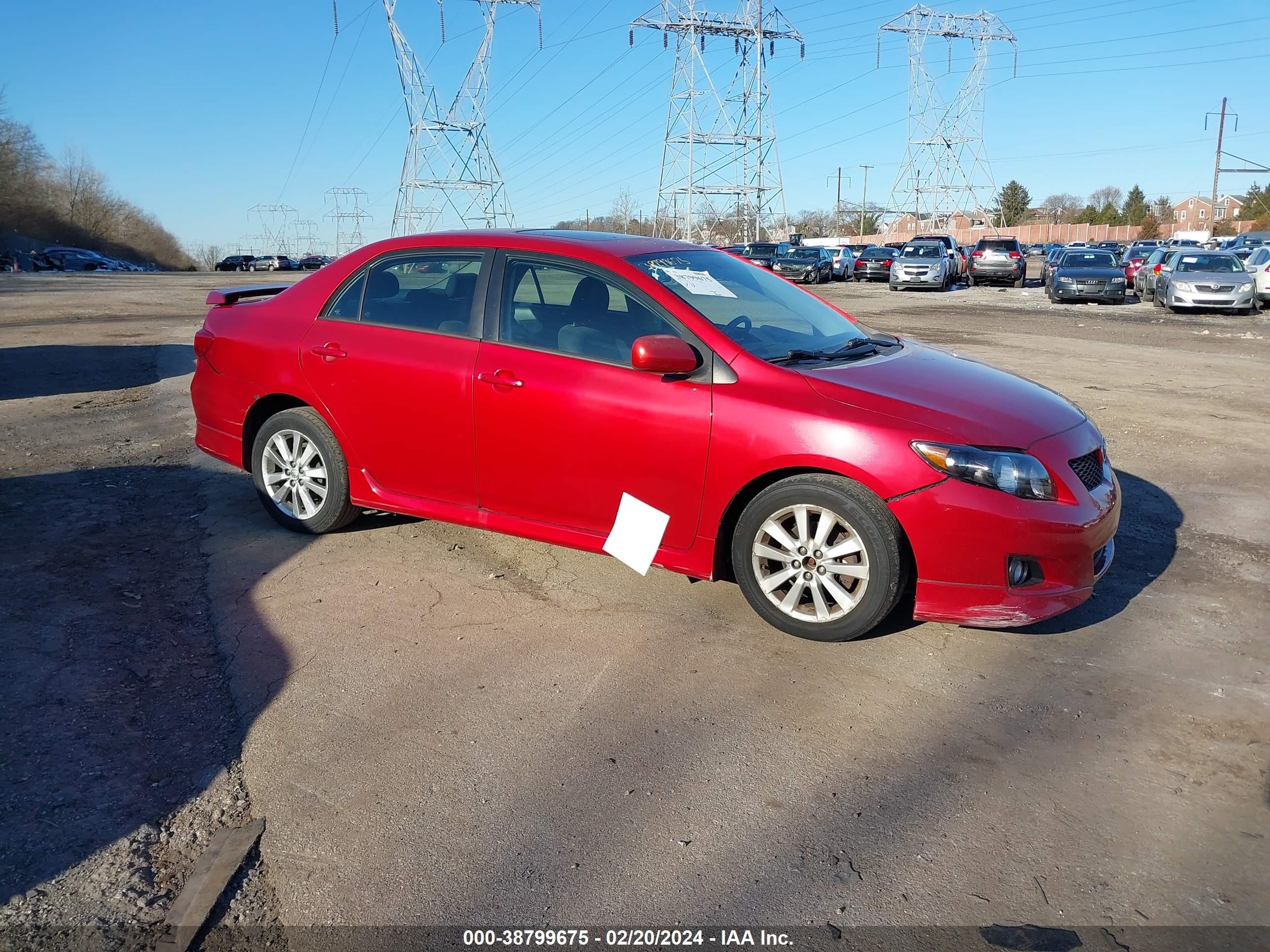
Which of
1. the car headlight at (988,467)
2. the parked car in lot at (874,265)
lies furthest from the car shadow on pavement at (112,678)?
the parked car in lot at (874,265)

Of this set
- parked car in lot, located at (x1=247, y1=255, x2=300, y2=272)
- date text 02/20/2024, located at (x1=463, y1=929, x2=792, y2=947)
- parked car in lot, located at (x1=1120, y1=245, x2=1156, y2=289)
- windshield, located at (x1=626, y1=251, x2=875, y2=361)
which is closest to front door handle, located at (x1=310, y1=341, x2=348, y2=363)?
windshield, located at (x1=626, y1=251, x2=875, y2=361)

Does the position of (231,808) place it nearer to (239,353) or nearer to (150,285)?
(239,353)

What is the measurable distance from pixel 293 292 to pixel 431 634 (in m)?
2.41

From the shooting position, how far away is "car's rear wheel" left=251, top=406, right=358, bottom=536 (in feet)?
17.6

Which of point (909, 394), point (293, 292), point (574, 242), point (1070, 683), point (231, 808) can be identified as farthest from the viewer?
point (293, 292)

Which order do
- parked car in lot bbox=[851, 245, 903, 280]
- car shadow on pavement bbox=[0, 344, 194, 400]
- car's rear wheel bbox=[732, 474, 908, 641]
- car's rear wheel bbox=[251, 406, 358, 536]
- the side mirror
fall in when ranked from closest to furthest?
car's rear wheel bbox=[732, 474, 908, 641]
the side mirror
car's rear wheel bbox=[251, 406, 358, 536]
car shadow on pavement bbox=[0, 344, 194, 400]
parked car in lot bbox=[851, 245, 903, 280]

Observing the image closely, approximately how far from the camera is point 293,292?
5629 mm

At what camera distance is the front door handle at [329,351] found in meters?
5.25

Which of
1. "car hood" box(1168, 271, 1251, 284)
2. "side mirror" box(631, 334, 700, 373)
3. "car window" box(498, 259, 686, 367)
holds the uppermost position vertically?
"car window" box(498, 259, 686, 367)

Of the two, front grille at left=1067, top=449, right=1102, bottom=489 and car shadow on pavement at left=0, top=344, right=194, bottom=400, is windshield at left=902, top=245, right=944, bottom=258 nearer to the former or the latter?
car shadow on pavement at left=0, top=344, right=194, bottom=400

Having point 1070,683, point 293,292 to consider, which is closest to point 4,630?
point 293,292

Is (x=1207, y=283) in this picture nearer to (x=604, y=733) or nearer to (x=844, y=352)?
(x=844, y=352)

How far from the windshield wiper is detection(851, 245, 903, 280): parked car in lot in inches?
1675

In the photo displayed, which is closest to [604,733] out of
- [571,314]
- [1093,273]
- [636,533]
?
[636,533]
